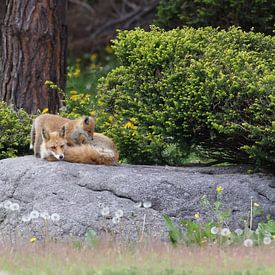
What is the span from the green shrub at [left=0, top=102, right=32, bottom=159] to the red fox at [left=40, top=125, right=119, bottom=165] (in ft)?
4.63

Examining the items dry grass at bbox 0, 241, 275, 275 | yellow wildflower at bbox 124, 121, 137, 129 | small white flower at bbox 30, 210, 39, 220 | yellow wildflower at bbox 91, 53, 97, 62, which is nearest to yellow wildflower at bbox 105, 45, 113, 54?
yellow wildflower at bbox 91, 53, 97, 62

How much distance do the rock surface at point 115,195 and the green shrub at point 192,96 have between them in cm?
48

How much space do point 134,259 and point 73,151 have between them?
2.94m

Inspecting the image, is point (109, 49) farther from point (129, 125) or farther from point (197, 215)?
point (197, 215)

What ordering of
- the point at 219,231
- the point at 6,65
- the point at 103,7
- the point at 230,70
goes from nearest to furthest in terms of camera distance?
the point at 219,231, the point at 230,70, the point at 6,65, the point at 103,7

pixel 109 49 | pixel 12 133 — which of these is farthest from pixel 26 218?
pixel 109 49

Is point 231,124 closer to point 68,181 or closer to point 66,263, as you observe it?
point 68,181

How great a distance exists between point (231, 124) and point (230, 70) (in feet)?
2.52

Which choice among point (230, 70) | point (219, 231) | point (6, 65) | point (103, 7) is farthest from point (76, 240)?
point (103, 7)

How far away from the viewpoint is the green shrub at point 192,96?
9.13 metres

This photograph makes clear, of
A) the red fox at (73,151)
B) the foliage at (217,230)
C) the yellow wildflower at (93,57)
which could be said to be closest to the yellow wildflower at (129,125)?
the red fox at (73,151)

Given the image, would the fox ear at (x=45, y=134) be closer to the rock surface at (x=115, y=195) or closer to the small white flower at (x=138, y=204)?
the rock surface at (x=115, y=195)

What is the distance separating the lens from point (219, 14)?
563 inches

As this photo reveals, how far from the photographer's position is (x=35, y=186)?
9.28 m
